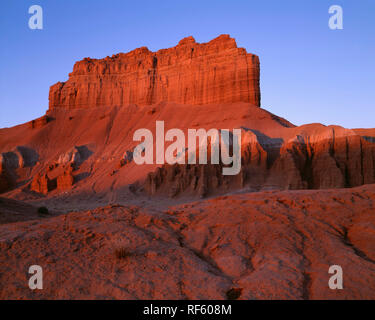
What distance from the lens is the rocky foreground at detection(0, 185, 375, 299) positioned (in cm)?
460

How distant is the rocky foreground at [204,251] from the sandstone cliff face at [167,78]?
29073 mm

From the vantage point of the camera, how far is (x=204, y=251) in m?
6.18

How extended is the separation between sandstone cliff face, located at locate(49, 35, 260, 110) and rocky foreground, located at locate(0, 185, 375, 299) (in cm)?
2907

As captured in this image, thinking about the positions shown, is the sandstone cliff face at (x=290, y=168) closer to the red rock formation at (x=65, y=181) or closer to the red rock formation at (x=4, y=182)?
the red rock formation at (x=65, y=181)

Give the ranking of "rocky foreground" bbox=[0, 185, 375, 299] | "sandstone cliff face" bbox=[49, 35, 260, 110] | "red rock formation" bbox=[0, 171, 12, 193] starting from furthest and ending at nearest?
"sandstone cliff face" bbox=[49, 35, 260, 110] → "red rock formation" bbox=[0, 171, 12, 193] → "rocky foreground" bbox=[0, 185, 375, 299]

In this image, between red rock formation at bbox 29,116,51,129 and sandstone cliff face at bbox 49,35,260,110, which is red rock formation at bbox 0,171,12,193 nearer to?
red rock formation at bbox 29,116,51,129

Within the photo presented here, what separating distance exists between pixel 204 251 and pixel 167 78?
37916 mm

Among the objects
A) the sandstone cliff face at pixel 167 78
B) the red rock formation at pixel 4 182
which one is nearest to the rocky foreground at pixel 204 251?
the sandstone cliff face at pixel 167 78

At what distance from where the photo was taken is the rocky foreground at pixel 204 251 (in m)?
4.60

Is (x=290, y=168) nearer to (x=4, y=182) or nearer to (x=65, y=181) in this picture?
(x=65, y=181)

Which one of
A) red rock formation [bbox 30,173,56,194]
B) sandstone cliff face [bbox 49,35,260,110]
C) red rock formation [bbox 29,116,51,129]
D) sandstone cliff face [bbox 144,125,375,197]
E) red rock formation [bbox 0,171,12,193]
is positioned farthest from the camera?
red rock formation [bbox 29,116,51,129]

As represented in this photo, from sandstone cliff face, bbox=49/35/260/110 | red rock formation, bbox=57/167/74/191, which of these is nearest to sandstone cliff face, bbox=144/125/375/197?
red rock formation, bbox=57/167/74/191

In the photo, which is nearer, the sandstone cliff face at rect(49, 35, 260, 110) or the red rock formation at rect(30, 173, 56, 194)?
the red rock formation at rect(30, 173, 56, 194)

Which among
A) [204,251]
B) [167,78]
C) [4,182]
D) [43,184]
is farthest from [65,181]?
[204,251]
